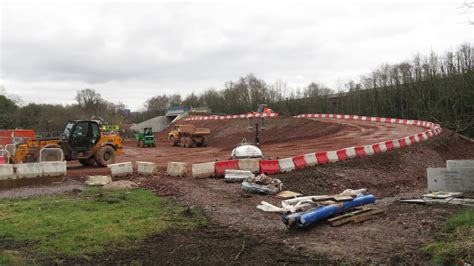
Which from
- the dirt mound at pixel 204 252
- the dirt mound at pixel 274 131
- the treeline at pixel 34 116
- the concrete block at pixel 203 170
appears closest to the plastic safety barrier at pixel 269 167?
the concrete block at pixel 203 170

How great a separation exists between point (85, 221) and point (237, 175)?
6.35 metres

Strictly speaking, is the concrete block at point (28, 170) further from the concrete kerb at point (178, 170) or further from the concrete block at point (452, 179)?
the concrete block at point (452, 179)

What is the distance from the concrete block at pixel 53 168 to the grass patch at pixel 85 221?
288 centimetres

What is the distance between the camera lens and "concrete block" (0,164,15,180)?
14164 millimetres

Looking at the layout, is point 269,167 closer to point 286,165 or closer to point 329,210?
point 286,165

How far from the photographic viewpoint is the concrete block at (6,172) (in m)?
14.2

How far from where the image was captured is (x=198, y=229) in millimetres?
9148

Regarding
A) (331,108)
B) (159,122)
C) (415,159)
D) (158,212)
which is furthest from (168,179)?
(159,122)

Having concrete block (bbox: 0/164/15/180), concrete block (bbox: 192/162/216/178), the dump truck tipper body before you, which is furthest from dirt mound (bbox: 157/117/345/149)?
concrete block (bbox: 0/164/15/180)

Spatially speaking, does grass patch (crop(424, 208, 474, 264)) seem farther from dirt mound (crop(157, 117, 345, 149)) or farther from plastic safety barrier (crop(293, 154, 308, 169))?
dirt mound (crop(157, 117, 345, 149))

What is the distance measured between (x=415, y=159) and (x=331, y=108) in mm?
53977

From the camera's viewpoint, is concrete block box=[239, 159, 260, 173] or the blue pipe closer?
the blue pipe

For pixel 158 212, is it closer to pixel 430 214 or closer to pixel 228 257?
pixel 228 257

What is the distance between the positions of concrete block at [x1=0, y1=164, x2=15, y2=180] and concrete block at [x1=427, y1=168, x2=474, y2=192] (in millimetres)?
13468
